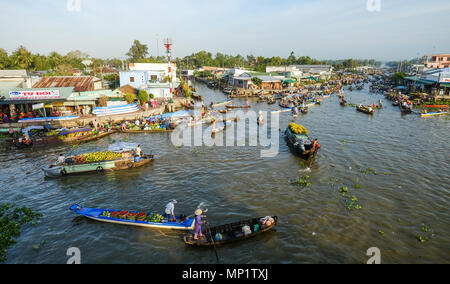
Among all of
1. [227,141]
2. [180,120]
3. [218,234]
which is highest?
[180,120]

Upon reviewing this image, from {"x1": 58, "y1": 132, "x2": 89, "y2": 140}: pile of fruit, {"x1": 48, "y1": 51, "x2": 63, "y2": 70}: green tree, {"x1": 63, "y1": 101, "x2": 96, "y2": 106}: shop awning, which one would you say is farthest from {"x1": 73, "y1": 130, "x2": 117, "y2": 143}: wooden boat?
{"x1": 48, "y1": 51, "x2": 63, "y2": 70}: green tree

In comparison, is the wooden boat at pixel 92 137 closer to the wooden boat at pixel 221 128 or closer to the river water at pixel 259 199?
the river water at pixel 259 199

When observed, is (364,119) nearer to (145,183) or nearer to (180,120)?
(180,120)

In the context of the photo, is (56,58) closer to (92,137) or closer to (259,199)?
(92,137)

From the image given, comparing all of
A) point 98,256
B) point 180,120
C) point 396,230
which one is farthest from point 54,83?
point 396,230

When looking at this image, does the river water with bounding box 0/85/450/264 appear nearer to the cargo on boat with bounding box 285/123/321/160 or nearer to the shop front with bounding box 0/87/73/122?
the cargo on boat with bounding box 285/123/321/160

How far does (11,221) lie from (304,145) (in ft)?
75.2

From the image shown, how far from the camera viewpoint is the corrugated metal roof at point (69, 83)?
36341 millimetres

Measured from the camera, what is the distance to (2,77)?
3525cm

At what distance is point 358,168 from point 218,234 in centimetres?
1558

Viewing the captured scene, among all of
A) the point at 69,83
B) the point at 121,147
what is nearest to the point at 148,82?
the point at 69,83

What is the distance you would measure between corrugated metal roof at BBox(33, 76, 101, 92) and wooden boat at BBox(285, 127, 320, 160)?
3160 centimetres

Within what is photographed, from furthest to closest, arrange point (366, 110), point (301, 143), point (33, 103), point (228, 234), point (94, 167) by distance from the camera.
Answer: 1. point (366, 110)
2. point (33, 103)
3. point (301, 143)
4. point (94, 167)
5. point (228, 234)

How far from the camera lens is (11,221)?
13.9 meters
